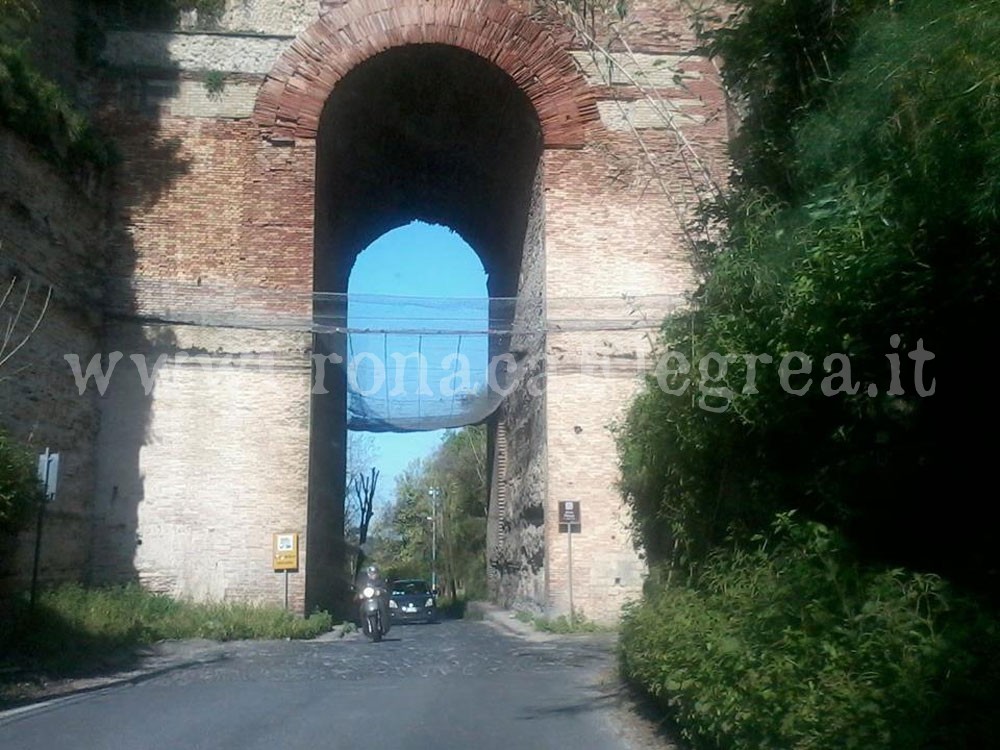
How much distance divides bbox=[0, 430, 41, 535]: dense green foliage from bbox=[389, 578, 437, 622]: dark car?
61.5ft

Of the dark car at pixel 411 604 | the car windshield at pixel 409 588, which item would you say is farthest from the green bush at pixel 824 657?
the car windshield at pixel 409 588

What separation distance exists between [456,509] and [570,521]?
3799cm

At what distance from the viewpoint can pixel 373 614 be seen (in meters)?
17.5

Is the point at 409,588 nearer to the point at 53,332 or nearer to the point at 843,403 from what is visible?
the point at 53,332

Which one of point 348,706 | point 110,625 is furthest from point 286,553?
point 348,706

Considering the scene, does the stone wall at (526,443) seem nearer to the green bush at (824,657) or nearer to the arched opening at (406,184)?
the arched opening at (406,184)

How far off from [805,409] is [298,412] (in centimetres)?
1331

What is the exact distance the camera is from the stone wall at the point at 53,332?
15.4 metres

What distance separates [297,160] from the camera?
791 inches

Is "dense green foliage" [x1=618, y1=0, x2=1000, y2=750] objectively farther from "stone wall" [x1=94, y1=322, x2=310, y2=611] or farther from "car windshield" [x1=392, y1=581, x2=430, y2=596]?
"car windshield" [x1=392, y1=581, x2=430, y2=596]

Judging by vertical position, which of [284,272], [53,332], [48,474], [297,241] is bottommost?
[48,474]

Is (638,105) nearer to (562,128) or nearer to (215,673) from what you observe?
(562,128)

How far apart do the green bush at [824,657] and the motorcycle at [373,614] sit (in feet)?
34.5

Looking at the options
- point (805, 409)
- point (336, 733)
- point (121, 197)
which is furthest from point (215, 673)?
point (121, 197)
